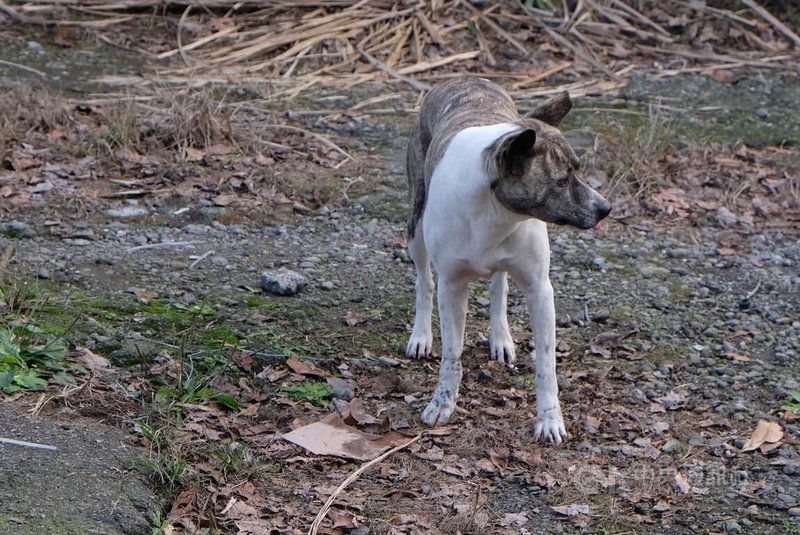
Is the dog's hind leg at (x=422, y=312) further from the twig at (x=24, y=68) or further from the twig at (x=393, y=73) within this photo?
the twig at (x=24, y=68)

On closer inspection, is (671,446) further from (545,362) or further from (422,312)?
(422,312)

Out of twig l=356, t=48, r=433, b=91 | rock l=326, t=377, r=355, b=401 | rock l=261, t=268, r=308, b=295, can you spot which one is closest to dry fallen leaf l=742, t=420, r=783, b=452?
rock l=326, t=377, r=355, b=401

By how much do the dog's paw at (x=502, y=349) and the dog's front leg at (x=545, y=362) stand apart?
2.52ft

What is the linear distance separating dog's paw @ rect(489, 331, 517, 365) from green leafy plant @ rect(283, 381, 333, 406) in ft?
3.19

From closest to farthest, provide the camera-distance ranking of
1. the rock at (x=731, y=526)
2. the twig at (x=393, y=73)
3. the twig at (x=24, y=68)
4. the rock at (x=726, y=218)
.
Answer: the rock at (x=731, y=526) < the rock at (x=726, y=218) < the twig at (x=24, y=68) < the twig at (x=393, y=73)

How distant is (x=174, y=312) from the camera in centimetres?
628

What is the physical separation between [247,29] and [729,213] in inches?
223

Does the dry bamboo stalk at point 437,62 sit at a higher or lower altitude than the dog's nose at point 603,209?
lower

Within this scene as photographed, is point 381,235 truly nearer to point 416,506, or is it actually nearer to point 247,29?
point 416,506

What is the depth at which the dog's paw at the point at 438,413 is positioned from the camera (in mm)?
5508

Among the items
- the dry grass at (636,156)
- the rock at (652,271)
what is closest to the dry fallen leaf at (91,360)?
the rock at (652,271)

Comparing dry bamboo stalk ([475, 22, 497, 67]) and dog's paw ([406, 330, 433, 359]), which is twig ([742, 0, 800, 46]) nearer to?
dry bamboo stalk ([475, 22, 497, 67])

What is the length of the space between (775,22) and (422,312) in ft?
25.1

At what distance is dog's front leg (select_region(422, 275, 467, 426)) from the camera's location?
5.48m
